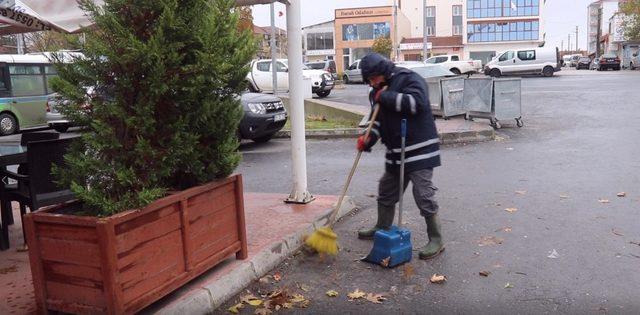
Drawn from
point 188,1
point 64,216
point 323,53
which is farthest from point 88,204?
point 323,53

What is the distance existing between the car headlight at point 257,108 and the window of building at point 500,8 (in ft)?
217

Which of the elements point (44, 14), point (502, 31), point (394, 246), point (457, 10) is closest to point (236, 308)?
point (394, 246)

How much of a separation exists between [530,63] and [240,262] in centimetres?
3582

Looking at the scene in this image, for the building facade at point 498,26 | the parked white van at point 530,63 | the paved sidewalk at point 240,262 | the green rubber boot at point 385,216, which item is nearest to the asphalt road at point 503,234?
the paved sidewalk at point 240,262

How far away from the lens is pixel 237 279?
4203mm

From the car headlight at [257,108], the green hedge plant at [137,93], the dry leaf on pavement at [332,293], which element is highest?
the green hedge plant at [137,93]

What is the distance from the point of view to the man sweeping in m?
4.43

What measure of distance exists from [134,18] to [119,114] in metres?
0.61

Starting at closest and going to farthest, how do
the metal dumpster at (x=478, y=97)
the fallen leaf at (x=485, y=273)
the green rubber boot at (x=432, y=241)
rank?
the fallen leaf at (x=485, y=273) → the green rubber boot at (x=432, y=241) → the metal dumpster at (x=478, y=97)

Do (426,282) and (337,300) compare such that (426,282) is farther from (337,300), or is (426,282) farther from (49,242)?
(49,242)

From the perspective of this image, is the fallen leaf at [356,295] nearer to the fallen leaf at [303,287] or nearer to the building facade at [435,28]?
the fallen leaf at [303,287]

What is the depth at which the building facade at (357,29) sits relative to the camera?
69.9 metres

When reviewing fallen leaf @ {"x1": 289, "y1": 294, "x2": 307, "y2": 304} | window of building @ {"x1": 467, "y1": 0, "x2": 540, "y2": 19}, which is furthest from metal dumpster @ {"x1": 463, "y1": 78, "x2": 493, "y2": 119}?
window of building @ {"x1": 467, "y1": 0, "x2": 540, "y2": 19}

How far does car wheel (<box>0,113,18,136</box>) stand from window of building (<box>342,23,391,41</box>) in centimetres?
5492
